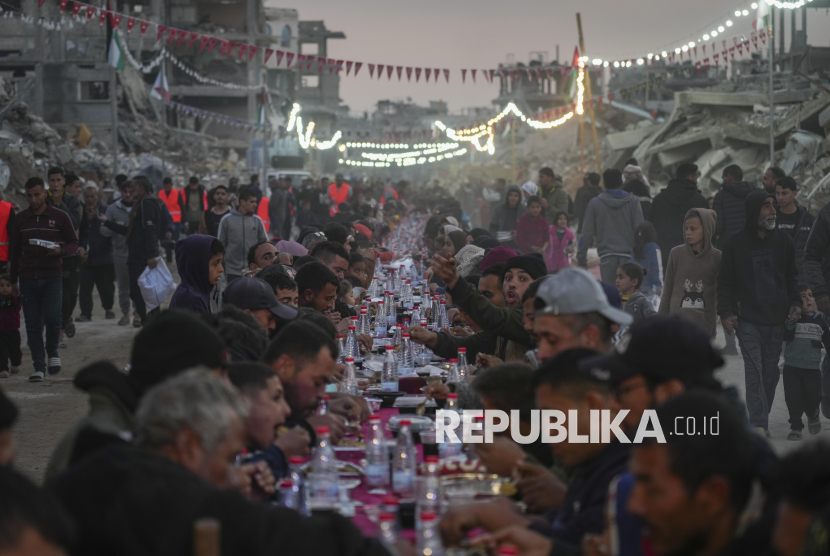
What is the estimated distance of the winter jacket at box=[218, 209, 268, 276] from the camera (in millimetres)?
12320

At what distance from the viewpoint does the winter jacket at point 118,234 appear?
13.5m

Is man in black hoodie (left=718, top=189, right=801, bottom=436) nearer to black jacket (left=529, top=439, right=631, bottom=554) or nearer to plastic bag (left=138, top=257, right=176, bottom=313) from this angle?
black jacket (left=529, top=439, right=631, bottom=554)

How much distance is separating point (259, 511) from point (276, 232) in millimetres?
22165

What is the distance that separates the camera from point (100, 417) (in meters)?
3.19

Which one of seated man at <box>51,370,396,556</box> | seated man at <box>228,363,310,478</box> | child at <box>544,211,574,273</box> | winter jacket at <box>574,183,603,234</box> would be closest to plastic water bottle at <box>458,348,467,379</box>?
seated man at <box>228,363,310,478</box>

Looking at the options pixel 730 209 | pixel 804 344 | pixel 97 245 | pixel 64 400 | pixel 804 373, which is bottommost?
pixel 64 400

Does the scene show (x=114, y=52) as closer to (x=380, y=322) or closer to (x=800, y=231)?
(x=380, y=322)

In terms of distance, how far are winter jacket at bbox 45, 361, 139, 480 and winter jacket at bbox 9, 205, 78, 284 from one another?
7216mm

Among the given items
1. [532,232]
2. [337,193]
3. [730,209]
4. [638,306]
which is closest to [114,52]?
[337,193]

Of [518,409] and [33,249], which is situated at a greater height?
[33,249]

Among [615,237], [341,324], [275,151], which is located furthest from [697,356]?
[275,151]

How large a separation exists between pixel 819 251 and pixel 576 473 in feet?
19.1

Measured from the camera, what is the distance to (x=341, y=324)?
7.84m

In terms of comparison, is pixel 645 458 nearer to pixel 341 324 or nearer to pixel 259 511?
pixel 259 511
